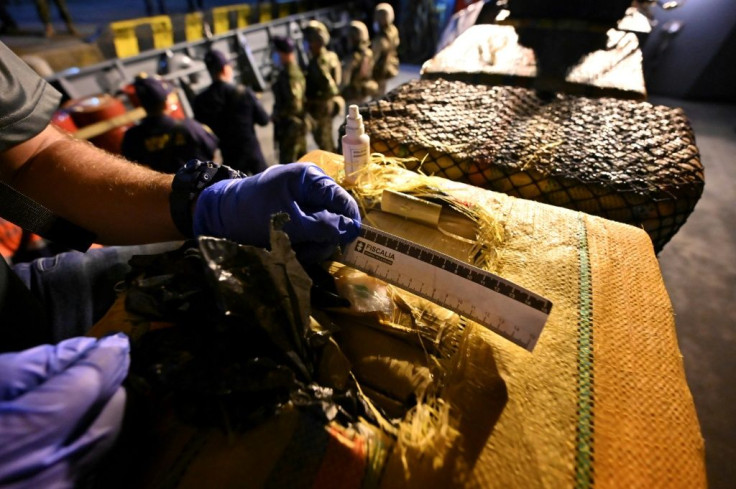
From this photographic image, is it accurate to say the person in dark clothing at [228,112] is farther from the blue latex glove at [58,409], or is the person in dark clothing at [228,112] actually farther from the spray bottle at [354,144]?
the blue latex glove at [58,409]

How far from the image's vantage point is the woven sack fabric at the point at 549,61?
6.97 ft

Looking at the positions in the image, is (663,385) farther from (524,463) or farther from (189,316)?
(189,316)

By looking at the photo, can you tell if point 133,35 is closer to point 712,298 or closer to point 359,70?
point 359,70

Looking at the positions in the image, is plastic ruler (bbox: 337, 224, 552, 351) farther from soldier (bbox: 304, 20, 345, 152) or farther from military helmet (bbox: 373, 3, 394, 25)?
military helmet (bbox: 373, 3, 394, 25)

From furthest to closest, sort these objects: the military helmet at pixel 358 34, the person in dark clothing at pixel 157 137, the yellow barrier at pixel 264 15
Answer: the yellow barrier at pixel 264 15 → the military helmet at pixel 358 34 → the person in dark clothing at pixel 157 137

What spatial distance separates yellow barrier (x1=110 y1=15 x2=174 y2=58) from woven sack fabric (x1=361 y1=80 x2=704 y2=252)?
4.76 meters

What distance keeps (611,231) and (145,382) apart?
133 cm

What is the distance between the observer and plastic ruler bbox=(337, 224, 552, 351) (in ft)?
2.37

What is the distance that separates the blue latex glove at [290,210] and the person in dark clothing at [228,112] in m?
2.65

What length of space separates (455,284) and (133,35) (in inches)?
242

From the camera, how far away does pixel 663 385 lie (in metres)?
0.74

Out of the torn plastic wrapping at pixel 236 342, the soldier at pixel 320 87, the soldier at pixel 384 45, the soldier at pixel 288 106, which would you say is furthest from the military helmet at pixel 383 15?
the torn plastic wrapping at pixel 236 342

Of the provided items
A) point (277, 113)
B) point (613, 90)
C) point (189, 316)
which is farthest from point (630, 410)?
point (277, 113)

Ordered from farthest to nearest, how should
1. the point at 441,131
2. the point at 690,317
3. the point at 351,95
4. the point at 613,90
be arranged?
1. the point at 351,95
2. the point at 690,317
3. the point at 613,90
4. the point at 441,131
